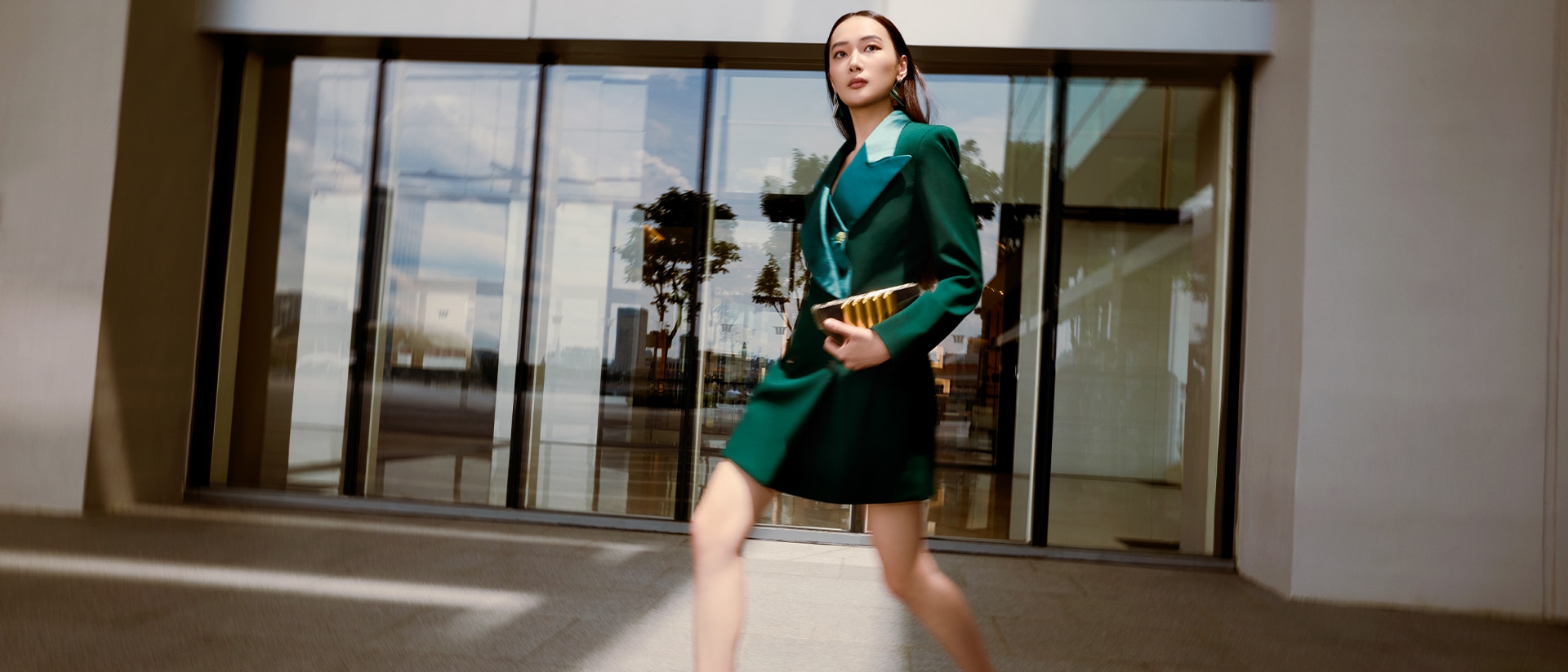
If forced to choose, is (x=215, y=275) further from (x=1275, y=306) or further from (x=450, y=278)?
(x=1275, y=306)

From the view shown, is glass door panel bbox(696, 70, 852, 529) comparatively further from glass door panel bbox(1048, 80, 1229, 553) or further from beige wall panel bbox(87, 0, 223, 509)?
beige wall panel bbox(87, 0, 223, 509)

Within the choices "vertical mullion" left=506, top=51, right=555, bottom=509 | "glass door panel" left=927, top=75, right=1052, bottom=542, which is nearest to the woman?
"glass door panel" left=927, top=75, right=1052, bottom=542

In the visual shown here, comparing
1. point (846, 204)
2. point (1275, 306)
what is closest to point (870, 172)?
point (846, 204)

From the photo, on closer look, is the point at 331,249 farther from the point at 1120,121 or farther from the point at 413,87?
the point at 1120,121

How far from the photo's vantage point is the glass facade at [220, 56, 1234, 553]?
5938mm

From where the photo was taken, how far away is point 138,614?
3.38 meters

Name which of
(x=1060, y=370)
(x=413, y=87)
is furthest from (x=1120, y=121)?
(x=413, y=87)

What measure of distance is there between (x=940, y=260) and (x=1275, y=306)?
4.03 m

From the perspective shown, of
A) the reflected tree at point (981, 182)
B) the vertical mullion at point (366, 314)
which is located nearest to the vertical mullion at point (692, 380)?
the reflected tree at point (981, 182)

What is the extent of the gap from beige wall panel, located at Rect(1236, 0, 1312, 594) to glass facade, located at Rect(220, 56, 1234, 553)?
28cm

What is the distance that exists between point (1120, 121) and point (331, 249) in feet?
16.0

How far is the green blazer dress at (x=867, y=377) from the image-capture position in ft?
6.18

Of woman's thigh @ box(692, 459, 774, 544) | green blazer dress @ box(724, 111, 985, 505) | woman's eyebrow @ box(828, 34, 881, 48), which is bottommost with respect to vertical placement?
woman's thigh @ box(692, 459, 774, 544)

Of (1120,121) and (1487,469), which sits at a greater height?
(1120,121)
